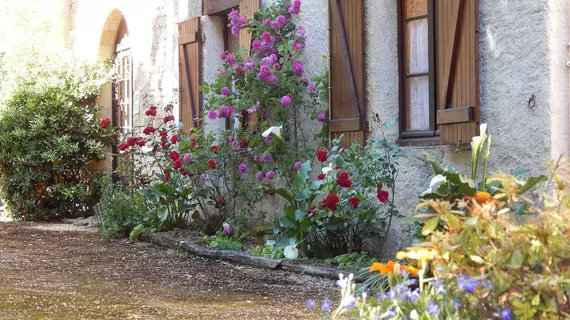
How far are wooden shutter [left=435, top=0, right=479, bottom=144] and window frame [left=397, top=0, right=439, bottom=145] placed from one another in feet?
0.67

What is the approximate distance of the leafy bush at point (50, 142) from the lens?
11.3 meters

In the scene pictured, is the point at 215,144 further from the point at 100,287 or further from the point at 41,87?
the point at 41,87

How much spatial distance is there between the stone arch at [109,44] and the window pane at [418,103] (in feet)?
Answer: 22.1

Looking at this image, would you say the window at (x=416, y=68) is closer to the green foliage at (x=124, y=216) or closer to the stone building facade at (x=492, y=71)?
the stone building facade at (x=492, y=71)

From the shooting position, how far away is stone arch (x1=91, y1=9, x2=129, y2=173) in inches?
488

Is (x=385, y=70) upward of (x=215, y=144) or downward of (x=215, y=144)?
upward

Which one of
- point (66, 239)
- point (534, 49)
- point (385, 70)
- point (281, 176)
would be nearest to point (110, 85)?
point (66, 239)

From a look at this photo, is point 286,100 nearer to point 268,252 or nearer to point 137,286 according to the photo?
point 268,252

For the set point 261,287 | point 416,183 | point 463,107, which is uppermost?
point 463,107

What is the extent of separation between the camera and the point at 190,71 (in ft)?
31.9

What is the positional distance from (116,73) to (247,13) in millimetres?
4388

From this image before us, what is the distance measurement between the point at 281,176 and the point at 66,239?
8.84 feet

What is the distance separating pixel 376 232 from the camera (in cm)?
626

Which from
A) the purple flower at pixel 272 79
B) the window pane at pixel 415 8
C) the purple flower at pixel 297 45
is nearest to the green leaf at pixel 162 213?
the purple flower at pixel 272 79
